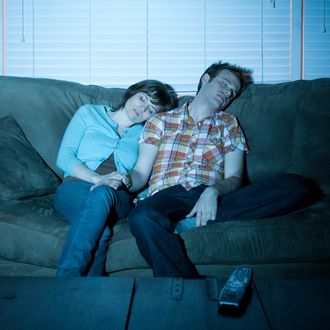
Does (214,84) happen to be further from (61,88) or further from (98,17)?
(98,17)

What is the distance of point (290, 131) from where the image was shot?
2023mm

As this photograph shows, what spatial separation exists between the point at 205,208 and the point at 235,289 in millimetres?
685

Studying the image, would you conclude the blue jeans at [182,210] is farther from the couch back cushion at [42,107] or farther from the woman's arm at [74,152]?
the couch back cushion at [42,107]

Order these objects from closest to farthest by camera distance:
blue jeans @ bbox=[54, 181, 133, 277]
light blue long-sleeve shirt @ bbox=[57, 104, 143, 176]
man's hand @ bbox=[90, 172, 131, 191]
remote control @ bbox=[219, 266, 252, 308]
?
remote control @ bbox=[219, 266, 252, 308] < blue jeans @ bbox=[54, 181, 133, 277] < man's hand @ bbox=[90, 172, 131, 191] < light blue long-sleeve shirt @ bbox=[57, 104, 143, 176]

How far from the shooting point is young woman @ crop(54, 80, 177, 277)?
4.39 ft

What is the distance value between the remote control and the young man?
442 millimetres

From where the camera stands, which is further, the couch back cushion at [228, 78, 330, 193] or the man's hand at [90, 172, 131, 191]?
the couch back cushion at [228, 78, 330, 193]

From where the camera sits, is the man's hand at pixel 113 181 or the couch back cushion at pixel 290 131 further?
the couch back cushion at pixel 290 131

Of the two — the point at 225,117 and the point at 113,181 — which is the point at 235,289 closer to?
the point at 113,181

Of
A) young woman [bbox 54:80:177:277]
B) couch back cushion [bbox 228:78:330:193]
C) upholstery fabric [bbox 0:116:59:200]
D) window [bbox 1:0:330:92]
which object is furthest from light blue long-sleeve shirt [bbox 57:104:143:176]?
window [bbox 1:0:330:92]

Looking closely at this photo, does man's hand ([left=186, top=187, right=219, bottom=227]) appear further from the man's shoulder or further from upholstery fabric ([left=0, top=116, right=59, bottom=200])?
upholstery fabric ([left=0, top=116, right=59, bottom=200])

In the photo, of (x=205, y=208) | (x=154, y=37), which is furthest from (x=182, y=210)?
(x=154, y=37)

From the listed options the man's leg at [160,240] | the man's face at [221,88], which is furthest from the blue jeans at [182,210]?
the man's face at [221,88]

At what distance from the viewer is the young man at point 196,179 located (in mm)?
1345
